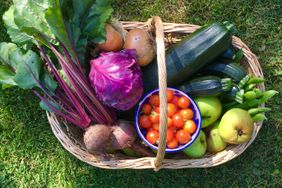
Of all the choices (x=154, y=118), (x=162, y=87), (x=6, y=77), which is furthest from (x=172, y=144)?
(x=6, y=77)

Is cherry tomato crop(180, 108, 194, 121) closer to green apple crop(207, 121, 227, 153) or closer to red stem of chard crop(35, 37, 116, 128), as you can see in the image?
green apple crop(207, 121, 227, 153)

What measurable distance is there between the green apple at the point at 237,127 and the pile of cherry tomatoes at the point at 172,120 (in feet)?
0.57

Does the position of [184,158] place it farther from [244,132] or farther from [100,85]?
[100,85]

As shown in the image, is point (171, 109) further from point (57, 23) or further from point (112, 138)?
point (57, 23)

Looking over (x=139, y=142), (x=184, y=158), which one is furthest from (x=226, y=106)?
(x=139, y=142)

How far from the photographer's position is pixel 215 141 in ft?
7.32

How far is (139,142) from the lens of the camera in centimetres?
222

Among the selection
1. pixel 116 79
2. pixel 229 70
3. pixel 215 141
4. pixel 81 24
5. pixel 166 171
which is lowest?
pixel 166 171

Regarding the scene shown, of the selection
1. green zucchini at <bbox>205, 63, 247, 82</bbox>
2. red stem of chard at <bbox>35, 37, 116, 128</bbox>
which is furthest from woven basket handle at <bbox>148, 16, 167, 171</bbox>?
green zucchini at <bbox>205, 63, 247, 82</bbox>

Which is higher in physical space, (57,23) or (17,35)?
(57,23)

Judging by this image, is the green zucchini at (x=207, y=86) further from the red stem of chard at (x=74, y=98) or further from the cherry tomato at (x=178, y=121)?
the red stem of chard at (x=74, y=98)

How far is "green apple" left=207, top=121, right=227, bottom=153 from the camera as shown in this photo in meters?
2.23

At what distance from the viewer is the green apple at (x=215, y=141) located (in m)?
2.23

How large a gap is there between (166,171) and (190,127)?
52 cm
